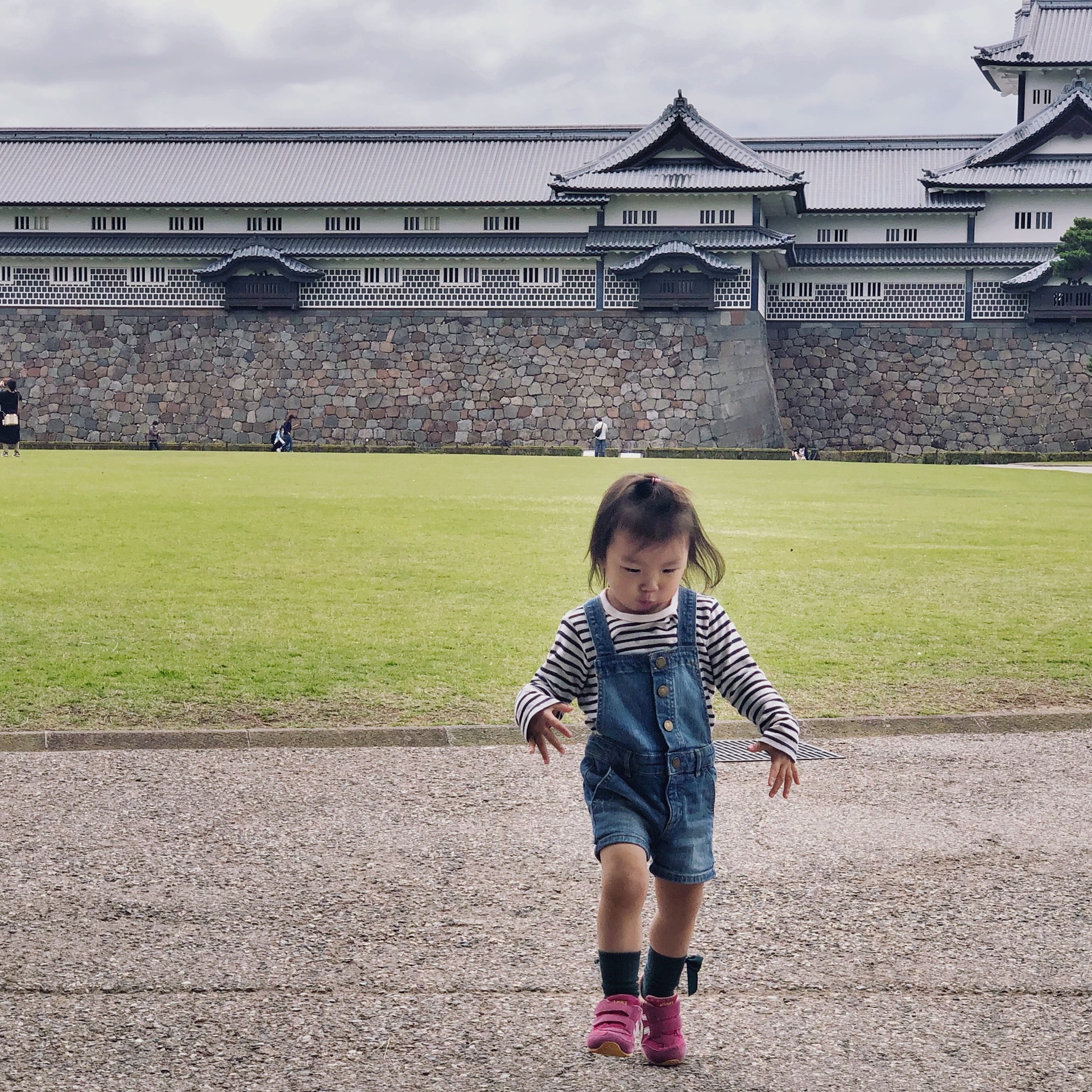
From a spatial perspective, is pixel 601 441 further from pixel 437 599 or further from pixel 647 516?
pixel 647 516

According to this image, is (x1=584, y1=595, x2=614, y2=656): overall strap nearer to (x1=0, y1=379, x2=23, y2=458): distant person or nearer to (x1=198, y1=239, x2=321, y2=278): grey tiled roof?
(x1=0, y1=379, x2=23, y2=458): distant person

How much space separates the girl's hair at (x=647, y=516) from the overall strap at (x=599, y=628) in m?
0.09

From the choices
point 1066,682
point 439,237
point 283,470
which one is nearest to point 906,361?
point 439,237

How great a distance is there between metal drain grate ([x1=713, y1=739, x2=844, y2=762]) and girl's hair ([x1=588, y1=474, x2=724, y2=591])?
234 cm

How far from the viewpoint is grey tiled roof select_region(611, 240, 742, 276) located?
132 ft

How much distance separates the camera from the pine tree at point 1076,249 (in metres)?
38.0

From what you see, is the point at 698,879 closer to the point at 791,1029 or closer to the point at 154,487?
the point at 791,1029

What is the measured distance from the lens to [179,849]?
422 cm

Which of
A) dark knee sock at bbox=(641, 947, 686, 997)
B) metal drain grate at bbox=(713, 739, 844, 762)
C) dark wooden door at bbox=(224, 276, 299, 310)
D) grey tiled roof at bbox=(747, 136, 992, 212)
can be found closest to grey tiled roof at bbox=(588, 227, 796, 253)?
grey tiled roof at bbox=(747, 136, 992, 212)

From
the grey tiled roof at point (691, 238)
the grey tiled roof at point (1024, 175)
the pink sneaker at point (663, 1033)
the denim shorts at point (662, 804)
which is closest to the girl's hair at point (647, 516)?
the denim shorts at point (662, 804)

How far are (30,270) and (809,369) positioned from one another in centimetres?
2382

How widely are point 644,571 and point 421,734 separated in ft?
9.41

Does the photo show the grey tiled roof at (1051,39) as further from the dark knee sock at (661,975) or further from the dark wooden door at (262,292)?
the dark knee sock at (661,975)

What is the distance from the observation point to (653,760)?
10.1 ft
